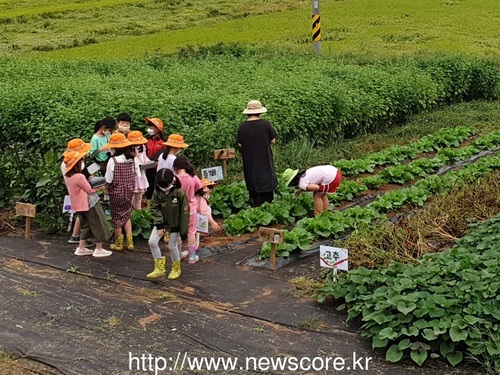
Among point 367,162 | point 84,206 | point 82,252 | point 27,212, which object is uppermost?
point 84,206

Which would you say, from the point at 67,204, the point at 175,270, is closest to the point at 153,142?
the point at 67,204

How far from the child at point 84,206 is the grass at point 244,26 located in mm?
17682

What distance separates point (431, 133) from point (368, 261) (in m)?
9.28

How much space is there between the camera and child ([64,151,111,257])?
8.41m

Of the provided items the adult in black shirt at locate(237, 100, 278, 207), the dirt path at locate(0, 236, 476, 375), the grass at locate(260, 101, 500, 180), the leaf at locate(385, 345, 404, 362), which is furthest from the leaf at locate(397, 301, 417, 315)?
the grass at locate(260, 101, 500, 180)

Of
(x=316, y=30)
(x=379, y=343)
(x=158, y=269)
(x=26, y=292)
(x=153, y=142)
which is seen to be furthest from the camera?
(x=316, y=30)

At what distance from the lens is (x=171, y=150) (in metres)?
8.98

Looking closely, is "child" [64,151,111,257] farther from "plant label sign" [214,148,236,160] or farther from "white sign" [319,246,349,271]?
"white sign" [319,246,349,271]

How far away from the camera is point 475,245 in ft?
24.1

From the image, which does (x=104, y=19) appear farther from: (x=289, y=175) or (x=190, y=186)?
(x=190, y=186)

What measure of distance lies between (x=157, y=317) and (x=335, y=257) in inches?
70.3

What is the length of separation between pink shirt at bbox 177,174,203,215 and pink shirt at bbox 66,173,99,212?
3.88 ft

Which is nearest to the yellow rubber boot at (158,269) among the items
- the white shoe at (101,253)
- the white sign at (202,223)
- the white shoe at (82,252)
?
the white sign at (202,223)

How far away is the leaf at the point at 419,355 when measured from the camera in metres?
5.42
